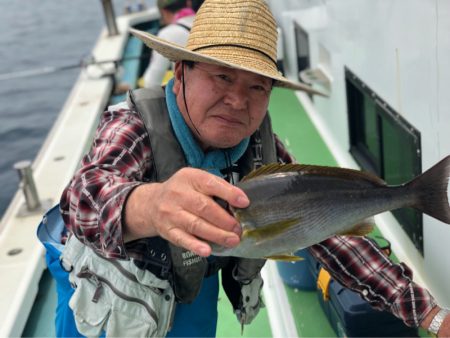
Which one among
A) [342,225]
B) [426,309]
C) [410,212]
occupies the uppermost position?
[342,225]

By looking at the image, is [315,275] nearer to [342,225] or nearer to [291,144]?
[342,225]

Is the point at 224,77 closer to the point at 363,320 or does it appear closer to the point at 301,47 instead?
the point at 363,320

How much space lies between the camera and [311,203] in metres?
1.63

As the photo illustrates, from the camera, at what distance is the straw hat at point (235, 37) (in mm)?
1855

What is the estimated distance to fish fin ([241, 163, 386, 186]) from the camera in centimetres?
159

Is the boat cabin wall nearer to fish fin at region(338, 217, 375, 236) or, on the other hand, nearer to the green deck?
the green deck

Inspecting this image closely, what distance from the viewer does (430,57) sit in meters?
2.60

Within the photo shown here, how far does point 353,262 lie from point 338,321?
91 centimetres

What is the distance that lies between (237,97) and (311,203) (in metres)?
0.44

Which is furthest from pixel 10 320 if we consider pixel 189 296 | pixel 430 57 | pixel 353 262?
pixel 430 57

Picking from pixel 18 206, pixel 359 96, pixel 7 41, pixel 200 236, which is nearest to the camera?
pixel 200 236

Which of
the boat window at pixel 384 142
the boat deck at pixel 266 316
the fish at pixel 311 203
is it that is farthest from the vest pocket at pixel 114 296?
the boat window at pixel 384 142

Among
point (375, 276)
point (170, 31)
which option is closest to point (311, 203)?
point (375, 276)

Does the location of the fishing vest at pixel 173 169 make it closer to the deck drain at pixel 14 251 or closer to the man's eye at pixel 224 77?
the man's eye at pixel 224 77
